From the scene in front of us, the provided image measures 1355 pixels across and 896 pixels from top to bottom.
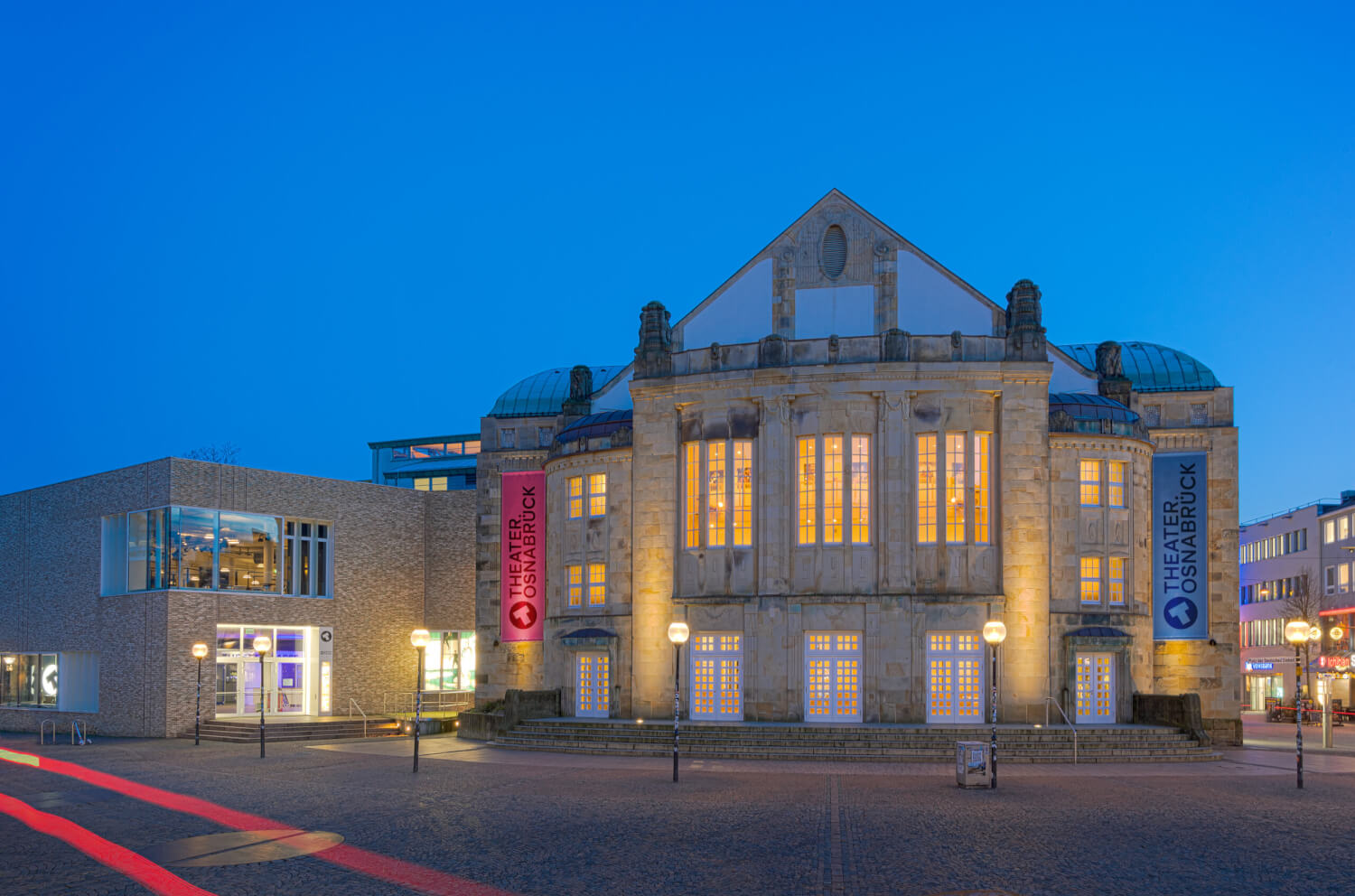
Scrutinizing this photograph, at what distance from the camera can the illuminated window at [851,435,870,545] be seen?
134 ft

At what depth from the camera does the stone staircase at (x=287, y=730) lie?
42594mm

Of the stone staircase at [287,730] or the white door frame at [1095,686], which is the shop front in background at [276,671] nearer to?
the stone staircase at [287,730]

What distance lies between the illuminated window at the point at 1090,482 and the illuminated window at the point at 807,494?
9.20 m

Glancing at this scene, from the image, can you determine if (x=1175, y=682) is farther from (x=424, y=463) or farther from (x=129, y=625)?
(x=424, y=463)

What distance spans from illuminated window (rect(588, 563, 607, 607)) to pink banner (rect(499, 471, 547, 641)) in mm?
3069

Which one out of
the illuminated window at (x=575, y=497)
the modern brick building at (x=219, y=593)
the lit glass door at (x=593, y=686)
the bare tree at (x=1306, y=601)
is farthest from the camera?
the bare tree at (x=1306, y=601)

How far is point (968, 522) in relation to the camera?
1592 inches

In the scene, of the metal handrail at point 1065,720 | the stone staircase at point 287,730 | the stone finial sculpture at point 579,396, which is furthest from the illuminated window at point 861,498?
the stone staircase at point 287,730

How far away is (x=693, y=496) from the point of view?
140ft

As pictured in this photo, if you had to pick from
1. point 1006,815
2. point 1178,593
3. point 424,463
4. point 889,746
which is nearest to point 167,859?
point 1006,815

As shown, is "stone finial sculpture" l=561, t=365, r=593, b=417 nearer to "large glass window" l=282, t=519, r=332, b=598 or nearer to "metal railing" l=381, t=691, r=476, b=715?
"large glass window" l=282, t=519, r=332, b=598

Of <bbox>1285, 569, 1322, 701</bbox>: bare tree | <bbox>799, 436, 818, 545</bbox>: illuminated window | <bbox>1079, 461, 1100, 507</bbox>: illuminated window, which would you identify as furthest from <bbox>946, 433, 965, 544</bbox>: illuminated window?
<bbox>1285, 569, 1322, 701</bbox>: bare tree

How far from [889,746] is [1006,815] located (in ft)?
42.7

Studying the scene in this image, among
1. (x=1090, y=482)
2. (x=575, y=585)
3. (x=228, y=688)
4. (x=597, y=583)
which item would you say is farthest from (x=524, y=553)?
(x=1090, y=482)
